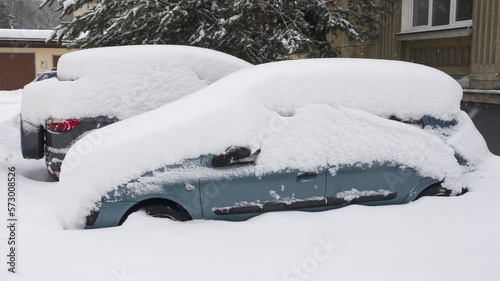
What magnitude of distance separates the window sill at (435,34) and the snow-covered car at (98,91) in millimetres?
4592

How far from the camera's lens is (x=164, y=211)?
3.70 m

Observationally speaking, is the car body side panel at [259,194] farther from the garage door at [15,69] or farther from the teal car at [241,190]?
the garage door at [15,69]

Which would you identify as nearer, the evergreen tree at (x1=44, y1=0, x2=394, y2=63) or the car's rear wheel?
the car's rear wheel

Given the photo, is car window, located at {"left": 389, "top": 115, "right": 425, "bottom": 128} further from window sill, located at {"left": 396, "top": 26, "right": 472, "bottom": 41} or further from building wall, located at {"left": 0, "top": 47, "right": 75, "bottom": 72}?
building wall, located at {"left": 0, "top": 47, "right": 75, "bottom": 72}

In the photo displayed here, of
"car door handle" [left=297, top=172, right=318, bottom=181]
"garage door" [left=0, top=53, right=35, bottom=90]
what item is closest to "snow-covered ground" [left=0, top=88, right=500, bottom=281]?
"car door handle" [left=297, top=172, right=318, bottom=181]

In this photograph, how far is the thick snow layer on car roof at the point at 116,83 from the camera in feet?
17.5

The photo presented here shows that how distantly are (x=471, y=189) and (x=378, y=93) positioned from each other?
1.15 metres

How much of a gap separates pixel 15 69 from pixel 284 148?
26.7 meters

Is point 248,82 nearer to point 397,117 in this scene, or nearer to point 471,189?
point 397,117

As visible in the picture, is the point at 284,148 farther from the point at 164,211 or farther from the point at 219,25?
the point at 219,25

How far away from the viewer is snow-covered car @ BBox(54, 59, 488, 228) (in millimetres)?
3617

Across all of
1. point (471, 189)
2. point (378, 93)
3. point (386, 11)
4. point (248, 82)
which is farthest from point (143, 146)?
point (386, 11)

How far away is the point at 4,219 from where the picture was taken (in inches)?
148

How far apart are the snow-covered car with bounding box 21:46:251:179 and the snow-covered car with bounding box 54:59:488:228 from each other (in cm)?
128
